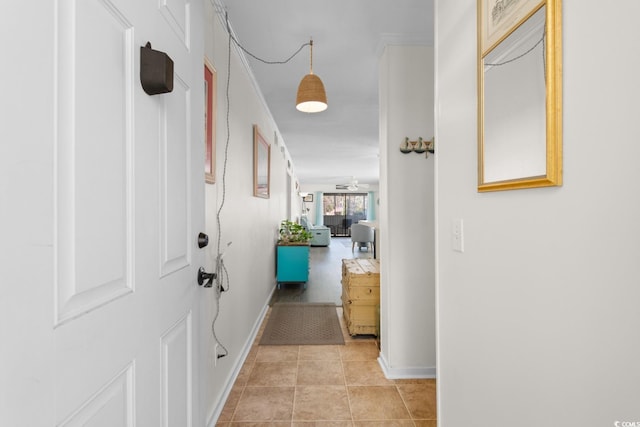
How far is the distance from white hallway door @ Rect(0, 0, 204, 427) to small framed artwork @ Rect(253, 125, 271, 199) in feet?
6.77

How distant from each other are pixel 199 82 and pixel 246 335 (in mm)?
2124

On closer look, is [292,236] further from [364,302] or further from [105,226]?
[105,226]

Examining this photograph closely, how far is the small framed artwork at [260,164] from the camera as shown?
3121 mm

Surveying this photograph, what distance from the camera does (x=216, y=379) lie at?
191cm

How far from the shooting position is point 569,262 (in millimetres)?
704

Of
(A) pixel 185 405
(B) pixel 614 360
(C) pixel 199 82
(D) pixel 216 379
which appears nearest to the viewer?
(B) pixel 614 360

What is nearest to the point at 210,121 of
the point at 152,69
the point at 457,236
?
the point at 152,69

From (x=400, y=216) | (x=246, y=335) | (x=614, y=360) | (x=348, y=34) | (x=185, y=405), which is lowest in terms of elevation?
(x=246, y=335)

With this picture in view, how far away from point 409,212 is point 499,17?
5.13 ft

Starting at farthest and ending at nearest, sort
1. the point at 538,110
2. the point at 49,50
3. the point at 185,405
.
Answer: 1. the point at 185,405
2. the point at 538,110
3. the point at 49,50

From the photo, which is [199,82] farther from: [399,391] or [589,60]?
[399,391]

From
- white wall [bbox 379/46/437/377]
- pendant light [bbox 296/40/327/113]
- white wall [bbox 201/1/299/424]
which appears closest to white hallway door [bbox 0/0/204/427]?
white wall [bbox 201/1/299/424]

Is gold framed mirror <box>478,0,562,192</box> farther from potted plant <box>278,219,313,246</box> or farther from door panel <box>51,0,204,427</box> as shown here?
potted plant <box>278,219,313,246</box>

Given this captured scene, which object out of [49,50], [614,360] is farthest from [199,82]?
[614,360]
